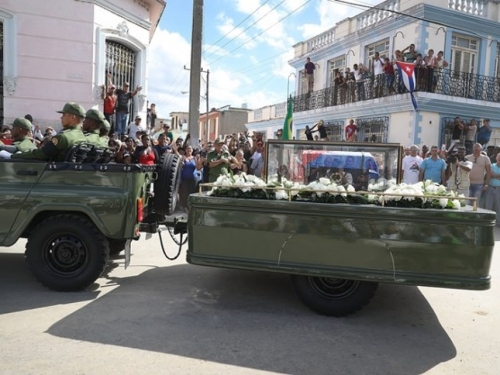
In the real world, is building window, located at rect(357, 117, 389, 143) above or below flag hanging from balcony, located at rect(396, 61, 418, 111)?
below

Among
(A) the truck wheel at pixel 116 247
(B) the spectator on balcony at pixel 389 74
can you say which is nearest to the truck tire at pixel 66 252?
(A) the truck wheel at pixel 116 247

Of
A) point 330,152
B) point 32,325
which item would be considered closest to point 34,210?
point 32,325

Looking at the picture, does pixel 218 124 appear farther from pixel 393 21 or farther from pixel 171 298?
pixel 171 298

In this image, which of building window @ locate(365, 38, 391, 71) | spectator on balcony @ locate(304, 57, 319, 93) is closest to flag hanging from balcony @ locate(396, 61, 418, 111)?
building window @ locate(365, 38, 391, 71)

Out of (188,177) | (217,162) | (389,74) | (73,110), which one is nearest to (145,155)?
(188,177)

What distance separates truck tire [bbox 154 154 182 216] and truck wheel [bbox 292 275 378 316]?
1.80 m

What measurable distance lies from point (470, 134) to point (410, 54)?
3.82 metres

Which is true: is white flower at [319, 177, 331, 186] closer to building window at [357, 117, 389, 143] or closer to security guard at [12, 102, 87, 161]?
security guard at [12, 102, 87, 161]

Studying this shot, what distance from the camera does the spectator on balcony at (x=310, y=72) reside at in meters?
22.5

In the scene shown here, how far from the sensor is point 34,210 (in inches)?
183

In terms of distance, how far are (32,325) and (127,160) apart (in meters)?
3.44

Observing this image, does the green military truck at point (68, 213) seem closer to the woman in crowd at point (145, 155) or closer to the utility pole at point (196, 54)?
the woman in crowd at point (145, 155)

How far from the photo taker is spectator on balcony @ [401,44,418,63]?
16.5 m

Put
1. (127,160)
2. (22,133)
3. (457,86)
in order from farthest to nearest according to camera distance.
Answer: (457,86)
(127,160)
(22,133)
